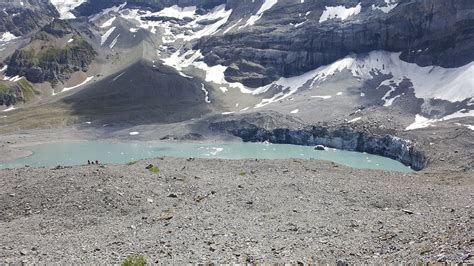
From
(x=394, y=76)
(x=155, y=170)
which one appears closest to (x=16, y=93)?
(x=394, y=76)

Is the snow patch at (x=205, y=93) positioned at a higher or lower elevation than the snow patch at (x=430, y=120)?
lower

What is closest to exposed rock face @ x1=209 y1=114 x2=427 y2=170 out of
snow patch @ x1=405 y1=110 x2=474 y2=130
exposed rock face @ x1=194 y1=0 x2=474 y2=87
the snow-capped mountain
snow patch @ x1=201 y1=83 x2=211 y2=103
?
snow patch @ x1=405 y1=110 x2=474 y2=130

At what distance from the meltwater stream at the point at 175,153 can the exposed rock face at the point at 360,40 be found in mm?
61230

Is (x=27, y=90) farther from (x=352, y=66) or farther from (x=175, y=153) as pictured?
(x=352, y=66)

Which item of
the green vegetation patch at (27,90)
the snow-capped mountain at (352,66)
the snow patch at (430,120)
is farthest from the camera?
the green vegetation patch at (27,90)

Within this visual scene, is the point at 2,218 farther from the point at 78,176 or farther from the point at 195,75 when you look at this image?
the point at 195,75

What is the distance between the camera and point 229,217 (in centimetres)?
3152

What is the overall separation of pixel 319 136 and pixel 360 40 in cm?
7273

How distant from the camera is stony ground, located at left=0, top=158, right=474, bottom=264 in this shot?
23031 mm

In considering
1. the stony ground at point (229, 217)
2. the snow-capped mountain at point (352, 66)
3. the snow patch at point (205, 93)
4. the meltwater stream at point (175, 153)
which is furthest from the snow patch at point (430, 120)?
the snow patch at point (205, 93)

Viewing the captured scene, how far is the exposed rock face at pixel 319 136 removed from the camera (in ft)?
292

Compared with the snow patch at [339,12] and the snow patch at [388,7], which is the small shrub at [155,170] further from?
the snow patch at [339,12]

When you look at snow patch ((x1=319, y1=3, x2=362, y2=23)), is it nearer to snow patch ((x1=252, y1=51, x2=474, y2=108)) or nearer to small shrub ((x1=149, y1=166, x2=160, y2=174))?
snow patch ((x1=252, y1=51, x2=474, y2=108))

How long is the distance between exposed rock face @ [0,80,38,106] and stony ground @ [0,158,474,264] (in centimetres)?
14015
